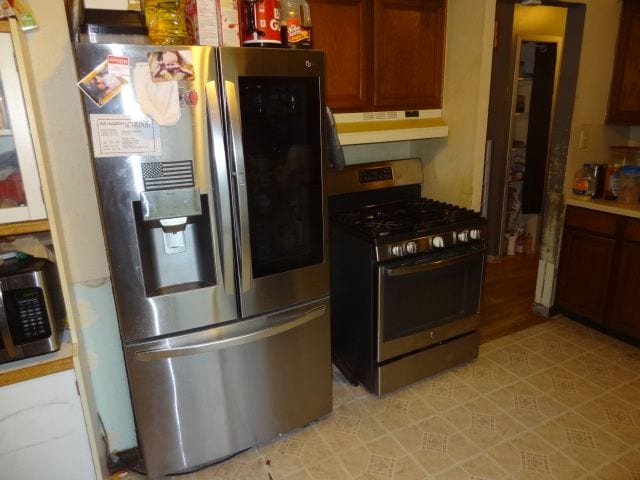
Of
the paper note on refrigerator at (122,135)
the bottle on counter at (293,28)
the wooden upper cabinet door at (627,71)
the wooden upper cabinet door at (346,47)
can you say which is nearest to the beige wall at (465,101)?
the wooden upper cabinet door at (346,47)

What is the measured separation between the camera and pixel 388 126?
2.30 metres

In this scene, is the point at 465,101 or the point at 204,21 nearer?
the point at 204,21

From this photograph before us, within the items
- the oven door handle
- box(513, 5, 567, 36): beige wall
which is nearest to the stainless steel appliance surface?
the oven door handle

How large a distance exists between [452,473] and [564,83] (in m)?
2.46

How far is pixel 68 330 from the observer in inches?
62.1

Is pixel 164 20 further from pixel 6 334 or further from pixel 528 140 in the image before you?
pixel 528 140

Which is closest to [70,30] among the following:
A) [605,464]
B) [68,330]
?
[68,330]

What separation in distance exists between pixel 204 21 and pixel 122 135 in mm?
492

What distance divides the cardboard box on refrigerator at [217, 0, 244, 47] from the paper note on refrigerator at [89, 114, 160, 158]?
0.42 meters

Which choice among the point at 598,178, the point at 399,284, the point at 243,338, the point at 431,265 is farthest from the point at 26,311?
the point at 598,178

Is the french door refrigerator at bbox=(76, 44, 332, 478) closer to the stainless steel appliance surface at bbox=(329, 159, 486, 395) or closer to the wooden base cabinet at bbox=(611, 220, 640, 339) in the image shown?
the stainless steel appliance surface at bbox=(329, 159, 486, 395)

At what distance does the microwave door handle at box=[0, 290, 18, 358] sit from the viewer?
131cm

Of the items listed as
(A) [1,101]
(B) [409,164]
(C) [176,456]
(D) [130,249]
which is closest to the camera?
(A) [1,101]

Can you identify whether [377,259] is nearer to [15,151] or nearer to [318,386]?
[318,386]
